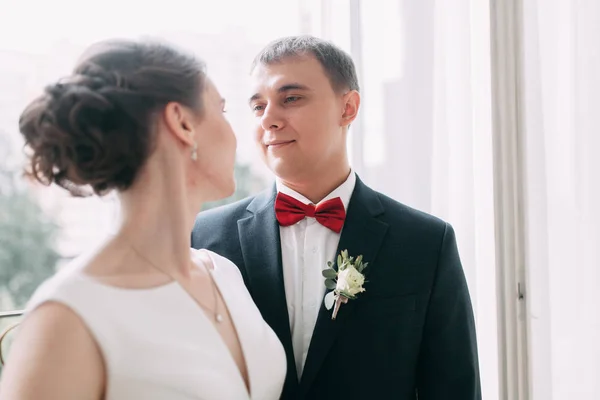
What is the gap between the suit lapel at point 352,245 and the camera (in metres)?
1.81

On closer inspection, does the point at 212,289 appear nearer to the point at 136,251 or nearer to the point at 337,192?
the point at 136,251

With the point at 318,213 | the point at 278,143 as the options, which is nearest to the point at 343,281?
the point at 318,213

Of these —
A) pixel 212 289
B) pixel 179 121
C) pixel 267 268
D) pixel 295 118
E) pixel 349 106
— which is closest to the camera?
pixel 179 121

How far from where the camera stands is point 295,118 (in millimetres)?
2016

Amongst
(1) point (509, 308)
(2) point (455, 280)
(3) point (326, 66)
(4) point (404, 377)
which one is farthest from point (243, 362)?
(1) point (509, 308)

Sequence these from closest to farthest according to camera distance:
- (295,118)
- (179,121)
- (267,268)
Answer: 1. (179,121)
2. (267,268)
3. (295,118)

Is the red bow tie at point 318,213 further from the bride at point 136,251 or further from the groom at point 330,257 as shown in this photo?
the bride at point 136,251

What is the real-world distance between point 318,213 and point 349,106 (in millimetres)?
418

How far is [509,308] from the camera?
2.42 m

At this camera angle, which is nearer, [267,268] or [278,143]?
[267,268]

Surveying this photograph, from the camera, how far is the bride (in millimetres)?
1230

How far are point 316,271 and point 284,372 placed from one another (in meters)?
0.38

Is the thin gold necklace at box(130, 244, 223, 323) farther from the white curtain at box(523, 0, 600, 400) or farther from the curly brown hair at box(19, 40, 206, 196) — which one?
the white curtain at box(523, 0, 600, 400)

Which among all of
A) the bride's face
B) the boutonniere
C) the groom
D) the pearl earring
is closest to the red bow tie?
the groom
